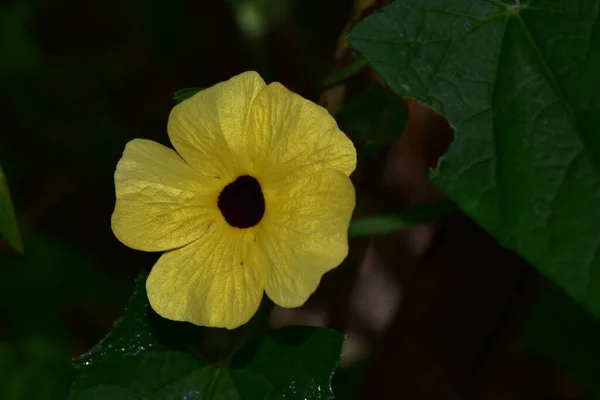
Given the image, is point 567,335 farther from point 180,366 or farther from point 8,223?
point 8,223

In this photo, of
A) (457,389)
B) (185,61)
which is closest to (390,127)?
(457,389)

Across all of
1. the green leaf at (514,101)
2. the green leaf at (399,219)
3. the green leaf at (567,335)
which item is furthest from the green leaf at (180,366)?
the green leaf at (567,335)

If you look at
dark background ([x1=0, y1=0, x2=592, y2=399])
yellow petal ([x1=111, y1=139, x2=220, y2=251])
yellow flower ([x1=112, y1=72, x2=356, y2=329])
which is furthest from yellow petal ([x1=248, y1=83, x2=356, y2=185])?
dark background ([x1=0, y1=0, x2=592, y2=399])

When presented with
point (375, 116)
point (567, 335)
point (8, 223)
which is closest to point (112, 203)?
point (8, 223)

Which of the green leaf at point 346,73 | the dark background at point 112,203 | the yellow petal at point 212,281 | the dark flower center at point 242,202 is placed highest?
the green leaf at point 346,73

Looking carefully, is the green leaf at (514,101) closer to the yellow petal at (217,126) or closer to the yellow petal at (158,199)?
the yellow petal at (217,126)

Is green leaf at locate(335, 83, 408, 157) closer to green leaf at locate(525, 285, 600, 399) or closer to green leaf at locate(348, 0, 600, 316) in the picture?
green leaf at locate(348, 0, 600, 316)

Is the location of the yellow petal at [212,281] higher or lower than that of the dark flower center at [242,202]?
lower
